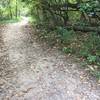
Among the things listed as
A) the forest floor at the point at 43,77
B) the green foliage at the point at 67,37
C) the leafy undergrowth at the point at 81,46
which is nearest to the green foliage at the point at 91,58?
Result: the leafy undergrowth at the point at 81,46

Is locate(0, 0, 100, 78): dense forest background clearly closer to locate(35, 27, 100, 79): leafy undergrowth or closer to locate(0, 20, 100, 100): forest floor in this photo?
locate(35, 27, 100, 79): leafy undergrowth

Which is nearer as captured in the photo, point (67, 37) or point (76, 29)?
point (67, 37)

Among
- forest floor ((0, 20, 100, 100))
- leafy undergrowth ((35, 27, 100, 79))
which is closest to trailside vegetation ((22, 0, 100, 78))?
leafy undergrowth ((35, 27, 100, 79))

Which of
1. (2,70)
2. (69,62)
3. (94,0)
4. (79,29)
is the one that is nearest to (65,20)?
(79,29)

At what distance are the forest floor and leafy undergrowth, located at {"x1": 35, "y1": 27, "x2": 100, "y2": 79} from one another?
314 mm

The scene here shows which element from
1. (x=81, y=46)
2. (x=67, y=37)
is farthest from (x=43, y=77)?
(x=67, y=37)

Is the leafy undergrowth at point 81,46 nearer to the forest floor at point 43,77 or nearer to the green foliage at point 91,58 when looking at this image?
the green foliage at point 91,58

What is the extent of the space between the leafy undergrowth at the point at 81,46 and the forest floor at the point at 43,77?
12.4 inches

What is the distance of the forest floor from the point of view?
5.09 m

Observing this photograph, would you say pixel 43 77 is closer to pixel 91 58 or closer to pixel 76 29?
pixel 91 58

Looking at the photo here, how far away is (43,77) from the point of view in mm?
6027

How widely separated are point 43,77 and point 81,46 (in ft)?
9.07

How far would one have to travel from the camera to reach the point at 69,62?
7105 millimetres

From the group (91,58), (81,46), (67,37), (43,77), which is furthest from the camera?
(67,37)
